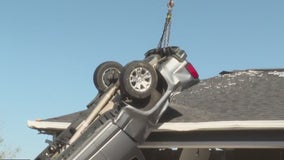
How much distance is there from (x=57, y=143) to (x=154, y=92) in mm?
1643

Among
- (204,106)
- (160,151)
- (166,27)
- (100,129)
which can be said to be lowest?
(160,151)

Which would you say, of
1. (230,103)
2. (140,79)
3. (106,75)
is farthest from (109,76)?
(230,103)

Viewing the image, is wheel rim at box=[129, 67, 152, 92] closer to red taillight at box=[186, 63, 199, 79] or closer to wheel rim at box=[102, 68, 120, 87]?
red taillight at box=[186, 63, 199, 79]

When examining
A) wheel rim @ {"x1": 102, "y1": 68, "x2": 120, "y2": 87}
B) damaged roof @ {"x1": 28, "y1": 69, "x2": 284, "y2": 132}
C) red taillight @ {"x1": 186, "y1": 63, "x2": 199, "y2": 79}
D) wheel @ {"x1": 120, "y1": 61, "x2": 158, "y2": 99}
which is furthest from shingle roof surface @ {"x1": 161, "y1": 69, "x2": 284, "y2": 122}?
wheel @ {"x1": 120, "y1": 61, "x2": 158, "y2": 99}

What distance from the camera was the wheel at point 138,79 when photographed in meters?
7.76

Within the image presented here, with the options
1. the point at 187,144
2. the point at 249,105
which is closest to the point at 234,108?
the point at 249,105

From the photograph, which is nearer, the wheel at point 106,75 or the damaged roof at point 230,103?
the damaged roof at point 230,103

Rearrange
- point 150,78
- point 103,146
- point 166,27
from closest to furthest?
point 103,146, point 150,78, point 166,27

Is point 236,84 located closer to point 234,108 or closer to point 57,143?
point 234,108

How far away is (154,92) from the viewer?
8102 mm

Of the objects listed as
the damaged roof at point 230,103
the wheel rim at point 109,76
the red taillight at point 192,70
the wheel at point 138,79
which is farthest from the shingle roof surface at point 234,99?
the wheel at point 138,79

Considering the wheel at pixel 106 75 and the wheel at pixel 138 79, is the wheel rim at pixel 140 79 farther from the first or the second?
the wheel at pixel 106 75

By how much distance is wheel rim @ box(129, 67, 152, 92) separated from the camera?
7820 millimetres

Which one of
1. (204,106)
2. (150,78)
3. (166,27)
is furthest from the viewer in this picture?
(204,106)
